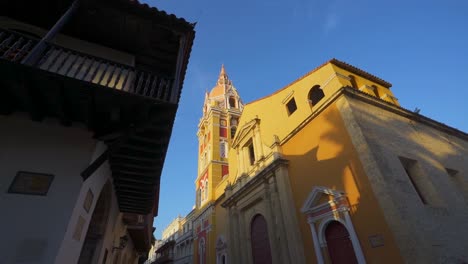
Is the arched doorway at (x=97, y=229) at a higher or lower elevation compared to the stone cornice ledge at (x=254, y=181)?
lower

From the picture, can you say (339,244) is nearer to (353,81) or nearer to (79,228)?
(353,81)

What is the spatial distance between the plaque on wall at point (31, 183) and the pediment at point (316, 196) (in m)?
7.95

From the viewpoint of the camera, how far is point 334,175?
8461 millimetres

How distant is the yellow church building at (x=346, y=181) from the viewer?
6.52m

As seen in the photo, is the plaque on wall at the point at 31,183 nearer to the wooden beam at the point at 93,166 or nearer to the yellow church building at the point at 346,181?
the wooden beam at the point at 93,166

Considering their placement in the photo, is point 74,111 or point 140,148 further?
point 140,148

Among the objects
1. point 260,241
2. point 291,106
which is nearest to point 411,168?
point 291,106

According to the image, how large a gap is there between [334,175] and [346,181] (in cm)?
58

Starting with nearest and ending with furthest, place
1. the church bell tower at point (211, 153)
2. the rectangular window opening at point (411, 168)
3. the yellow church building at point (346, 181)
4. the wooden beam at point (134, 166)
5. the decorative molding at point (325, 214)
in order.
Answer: the wooden beam at point (134, 166) → the yellow church building at point (346, 181) → the decorative molding at point (325, 214) → the rectangular window opening at point (411, 168) → the church bell tower at point (211, 153)

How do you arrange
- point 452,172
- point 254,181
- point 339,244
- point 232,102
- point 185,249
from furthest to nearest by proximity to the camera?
1. point 232,102
2. point 185,249
3. point 254,181
4. point 452,172
5. point 339,244

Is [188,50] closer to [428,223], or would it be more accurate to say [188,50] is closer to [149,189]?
[149,189]

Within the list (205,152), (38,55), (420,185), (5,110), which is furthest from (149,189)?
(205,152)

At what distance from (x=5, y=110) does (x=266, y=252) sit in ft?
37.1

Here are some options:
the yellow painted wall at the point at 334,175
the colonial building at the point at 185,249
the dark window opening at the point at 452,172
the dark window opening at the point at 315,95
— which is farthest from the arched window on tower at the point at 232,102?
the dark window opening at the point at 452,172
